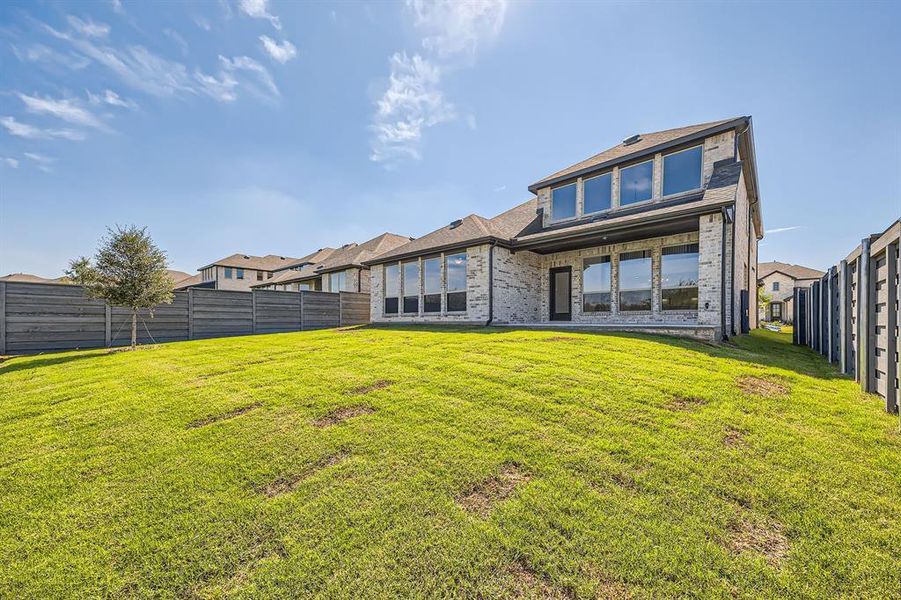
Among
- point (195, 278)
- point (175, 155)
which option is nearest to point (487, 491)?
point (175, 155)

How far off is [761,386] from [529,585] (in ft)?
17.8

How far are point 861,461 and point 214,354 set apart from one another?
11.1 m

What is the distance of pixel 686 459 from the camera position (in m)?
3.29

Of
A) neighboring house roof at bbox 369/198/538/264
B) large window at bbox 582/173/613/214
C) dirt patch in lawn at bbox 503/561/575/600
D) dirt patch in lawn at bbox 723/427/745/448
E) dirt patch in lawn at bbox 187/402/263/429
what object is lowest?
dirt patch in lawn at bbox 503/561/575/600

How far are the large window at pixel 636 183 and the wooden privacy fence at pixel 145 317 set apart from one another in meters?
14.7

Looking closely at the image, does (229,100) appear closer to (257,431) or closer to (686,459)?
(257,431)

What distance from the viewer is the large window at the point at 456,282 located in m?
14.7

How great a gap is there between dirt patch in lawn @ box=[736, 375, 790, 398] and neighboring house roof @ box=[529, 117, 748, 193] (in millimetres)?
9404

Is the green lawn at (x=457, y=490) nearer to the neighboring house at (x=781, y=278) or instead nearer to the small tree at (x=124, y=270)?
the small tree at (x=124, y=270)

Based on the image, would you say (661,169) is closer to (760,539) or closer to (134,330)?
(760,539)

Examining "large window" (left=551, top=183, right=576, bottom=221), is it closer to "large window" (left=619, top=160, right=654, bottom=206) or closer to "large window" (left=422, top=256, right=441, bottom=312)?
"large window" (left=619, top=160, right=654, bottom=206)

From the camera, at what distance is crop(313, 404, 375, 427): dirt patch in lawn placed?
14.0ft

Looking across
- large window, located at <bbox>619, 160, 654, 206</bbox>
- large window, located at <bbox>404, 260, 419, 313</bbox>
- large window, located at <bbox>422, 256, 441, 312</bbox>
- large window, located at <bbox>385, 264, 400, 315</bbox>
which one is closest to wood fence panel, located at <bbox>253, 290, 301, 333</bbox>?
large window, located at <bbox>385, 264, 400, 315</bbox>

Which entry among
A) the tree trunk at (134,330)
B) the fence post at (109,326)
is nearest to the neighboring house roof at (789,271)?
the tree trunk at (134,330)
